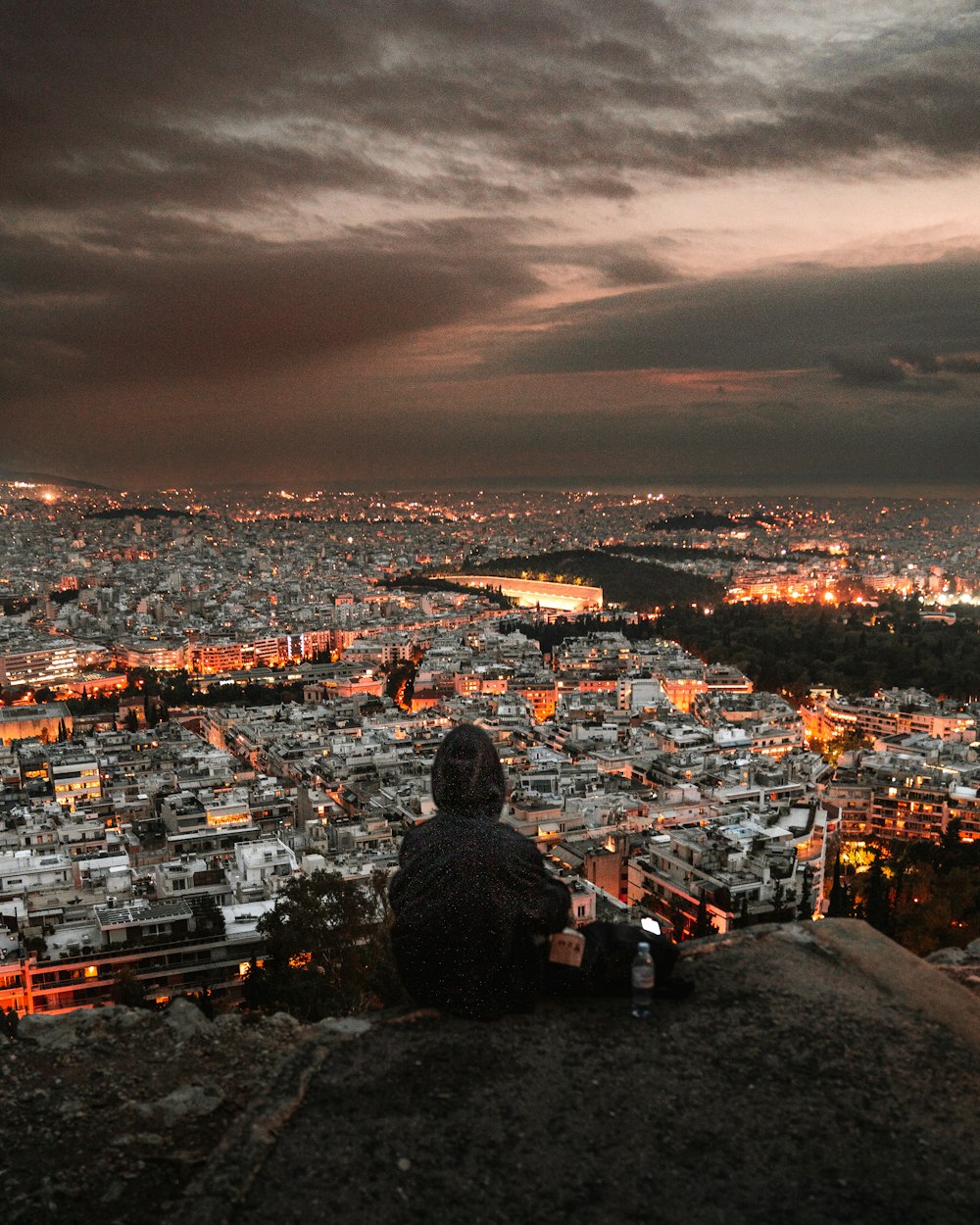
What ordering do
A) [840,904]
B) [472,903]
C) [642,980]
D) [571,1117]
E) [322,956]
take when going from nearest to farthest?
[571,1117], [472,903], [642,980], [322,956], [840,904]

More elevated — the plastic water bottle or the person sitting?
the person sitting

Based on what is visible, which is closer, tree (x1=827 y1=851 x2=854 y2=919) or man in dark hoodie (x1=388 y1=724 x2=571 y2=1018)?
man in dark hoodie (x1=388 y1=724 x2=571 y2=1018)

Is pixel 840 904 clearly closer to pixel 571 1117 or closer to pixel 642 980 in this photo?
pixel 642 980

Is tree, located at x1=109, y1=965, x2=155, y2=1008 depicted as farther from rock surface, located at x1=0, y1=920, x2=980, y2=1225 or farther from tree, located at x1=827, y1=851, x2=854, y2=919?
tree, located at x1=827, y1=851, x2=854, y2=919

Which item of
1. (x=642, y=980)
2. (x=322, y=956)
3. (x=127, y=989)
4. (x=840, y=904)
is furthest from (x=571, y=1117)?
(x=840, y=904)

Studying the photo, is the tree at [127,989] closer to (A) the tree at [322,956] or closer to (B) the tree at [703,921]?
(A) the tree at [322,956]

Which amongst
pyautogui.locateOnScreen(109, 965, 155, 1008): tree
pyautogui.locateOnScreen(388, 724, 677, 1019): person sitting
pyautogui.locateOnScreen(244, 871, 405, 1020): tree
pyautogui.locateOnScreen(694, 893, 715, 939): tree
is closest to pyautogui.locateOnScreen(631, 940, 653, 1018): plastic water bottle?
pyautogui.locateOnScreen(388, 724, 677, 1019): person sitting

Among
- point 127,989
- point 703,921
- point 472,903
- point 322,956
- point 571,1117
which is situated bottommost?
point 703,921

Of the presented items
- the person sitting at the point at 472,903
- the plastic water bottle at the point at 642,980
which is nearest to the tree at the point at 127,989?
the person sitting at the point at 472,903
